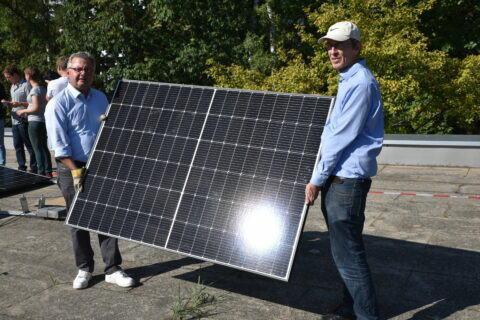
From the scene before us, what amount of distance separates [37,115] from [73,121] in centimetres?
539

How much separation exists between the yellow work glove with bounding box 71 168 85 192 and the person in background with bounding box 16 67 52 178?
5343mm

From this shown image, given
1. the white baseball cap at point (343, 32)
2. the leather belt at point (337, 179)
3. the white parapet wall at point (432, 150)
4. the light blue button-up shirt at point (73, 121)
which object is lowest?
the white parapet wall at point (432, 150)

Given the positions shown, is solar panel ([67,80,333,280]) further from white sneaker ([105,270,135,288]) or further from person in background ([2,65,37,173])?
person in background ([2,65,37,173])

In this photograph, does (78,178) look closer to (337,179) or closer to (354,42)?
(337,179)

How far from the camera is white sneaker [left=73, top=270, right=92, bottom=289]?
5.26 metres

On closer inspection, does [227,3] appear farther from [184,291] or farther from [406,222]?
[184,291]

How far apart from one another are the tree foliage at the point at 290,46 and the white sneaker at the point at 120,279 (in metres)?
8.80

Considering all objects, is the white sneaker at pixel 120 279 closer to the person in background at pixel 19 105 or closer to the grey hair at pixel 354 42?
the grey hair at pixel 354 42

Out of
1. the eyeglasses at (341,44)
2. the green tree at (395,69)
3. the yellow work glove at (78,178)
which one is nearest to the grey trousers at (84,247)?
the yellow work glove at (78,178)

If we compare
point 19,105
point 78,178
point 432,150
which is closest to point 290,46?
point 432,150

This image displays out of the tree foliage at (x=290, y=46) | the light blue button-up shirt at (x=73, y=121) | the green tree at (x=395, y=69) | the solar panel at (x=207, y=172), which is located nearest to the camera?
the solar panel at (x=207, y=172)

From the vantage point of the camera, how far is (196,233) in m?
4.70

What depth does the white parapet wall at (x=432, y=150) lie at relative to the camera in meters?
11.0

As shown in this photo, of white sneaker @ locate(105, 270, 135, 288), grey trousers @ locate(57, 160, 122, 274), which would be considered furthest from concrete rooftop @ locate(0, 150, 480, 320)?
grey trousers @ locate(57, 160, 122, 274)
